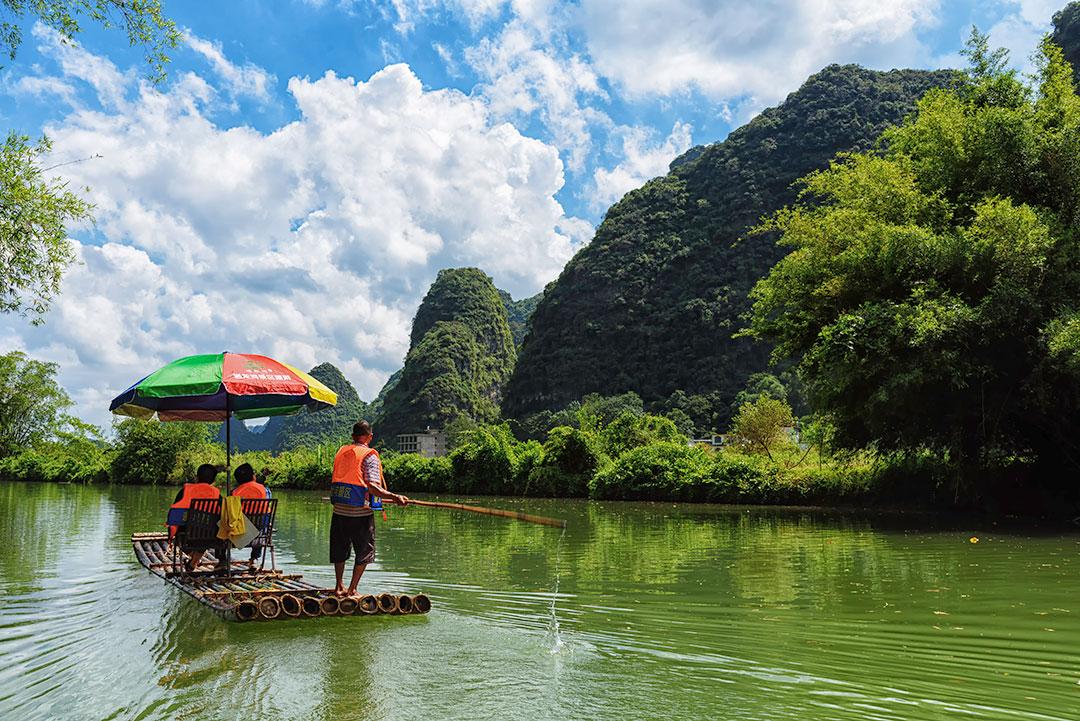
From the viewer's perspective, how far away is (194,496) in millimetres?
8578

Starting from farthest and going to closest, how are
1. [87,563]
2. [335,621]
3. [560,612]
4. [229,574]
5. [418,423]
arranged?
[418,423], [87,563], [229,574], [560,612], [335,621]

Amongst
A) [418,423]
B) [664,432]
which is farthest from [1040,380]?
[418,423]

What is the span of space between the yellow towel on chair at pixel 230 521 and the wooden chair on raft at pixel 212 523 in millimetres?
205

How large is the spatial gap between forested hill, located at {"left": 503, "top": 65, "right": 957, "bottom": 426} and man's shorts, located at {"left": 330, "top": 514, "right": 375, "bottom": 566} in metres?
66.7

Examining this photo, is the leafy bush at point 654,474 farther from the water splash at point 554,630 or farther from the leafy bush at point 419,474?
the water splash at point 554,630

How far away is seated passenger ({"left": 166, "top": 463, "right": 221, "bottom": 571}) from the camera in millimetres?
8625

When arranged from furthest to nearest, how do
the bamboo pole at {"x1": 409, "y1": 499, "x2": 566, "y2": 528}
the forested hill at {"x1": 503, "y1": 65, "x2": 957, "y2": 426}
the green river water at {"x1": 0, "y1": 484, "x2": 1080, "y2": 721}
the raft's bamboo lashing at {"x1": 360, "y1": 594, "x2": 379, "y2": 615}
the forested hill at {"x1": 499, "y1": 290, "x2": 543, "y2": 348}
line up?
the forested hill at {"x1": 499, "y1": 290, "x2": 543, "y2": 348} → the forested hill at {"x1": 503, "y1": 65, "x2": 957, "y2": 426} → the raft's bamboo lashing at {"x1": 360, "y1": 594, "x2": 379, "y2": 615} → the bamboo pole at {"x1": 409, "y1": 499, "x2": 566, "y2": 528} → the green river water at {"x1": 0, "y1": 484, "x2": 1080, "y2": 721}

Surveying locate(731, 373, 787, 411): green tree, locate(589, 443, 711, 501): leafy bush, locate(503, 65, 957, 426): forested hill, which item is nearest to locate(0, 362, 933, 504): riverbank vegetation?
locate(589, 443, 711, 501): leafy bush

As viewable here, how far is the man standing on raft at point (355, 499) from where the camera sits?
7.15 meters

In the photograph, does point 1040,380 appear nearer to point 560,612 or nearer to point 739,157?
point 560,612

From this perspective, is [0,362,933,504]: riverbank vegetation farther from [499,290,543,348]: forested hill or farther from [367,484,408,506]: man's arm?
[499,290,543,348]: forested hill

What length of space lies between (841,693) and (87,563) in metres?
10.1

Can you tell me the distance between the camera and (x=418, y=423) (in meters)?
105

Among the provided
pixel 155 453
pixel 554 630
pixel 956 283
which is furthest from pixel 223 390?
pixel 155 453
